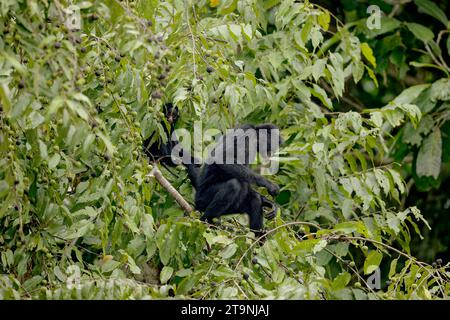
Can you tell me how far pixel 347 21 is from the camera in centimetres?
836

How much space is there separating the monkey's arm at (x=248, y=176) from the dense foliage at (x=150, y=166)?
4.0 inches

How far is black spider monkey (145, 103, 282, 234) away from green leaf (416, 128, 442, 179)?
64.6 inches

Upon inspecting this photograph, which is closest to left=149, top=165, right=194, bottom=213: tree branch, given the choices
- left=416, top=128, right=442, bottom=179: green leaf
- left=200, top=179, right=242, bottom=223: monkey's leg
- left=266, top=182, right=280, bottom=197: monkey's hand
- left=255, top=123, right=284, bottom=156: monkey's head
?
left=200, top=179, right=242, bottom=223: monkey's leg

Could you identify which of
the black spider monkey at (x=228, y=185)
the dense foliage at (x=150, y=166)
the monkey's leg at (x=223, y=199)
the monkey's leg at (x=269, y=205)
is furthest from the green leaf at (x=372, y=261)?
the monkey's leg at (x=269, y=205)

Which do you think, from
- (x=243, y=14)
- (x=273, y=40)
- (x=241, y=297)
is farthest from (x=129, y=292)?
(x=273, y=40)

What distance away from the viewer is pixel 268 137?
19.8ft

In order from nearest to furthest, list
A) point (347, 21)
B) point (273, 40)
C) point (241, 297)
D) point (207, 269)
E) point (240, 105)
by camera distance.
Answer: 1. point (241, 297)
2. point (207, 269)
3. point (240, 105)
4. point (273, 40)
5. point (347, 21)

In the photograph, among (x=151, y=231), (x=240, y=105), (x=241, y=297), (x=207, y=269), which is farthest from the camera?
(x=240, y=105)

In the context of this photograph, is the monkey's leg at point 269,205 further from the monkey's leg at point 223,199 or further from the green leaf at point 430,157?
the green leaf at point 430,157

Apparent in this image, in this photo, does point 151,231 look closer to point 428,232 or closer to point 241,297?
point 241,297

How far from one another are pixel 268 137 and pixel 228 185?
427mm

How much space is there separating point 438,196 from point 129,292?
6.00 meters

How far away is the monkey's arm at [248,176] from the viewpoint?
19.6 feet

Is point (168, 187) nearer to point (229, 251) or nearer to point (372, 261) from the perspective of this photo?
point (229, 251)
